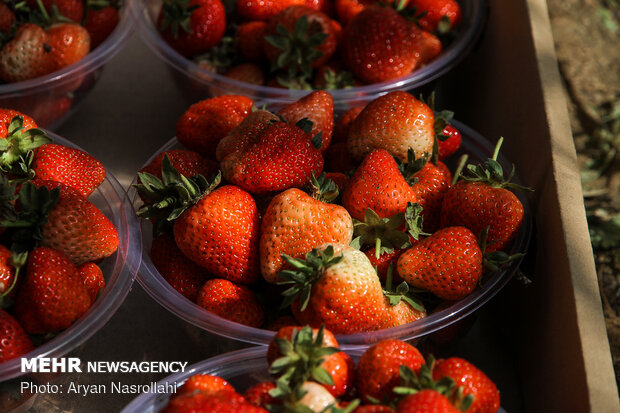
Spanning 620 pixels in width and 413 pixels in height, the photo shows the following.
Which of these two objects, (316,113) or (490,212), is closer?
(490,212)

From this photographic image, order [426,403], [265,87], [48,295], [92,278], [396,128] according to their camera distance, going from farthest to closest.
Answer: [265,87] → [396,128] → [92,278] → [48,295] → [426,403]

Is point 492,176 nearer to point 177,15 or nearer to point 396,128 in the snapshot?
point 396,128

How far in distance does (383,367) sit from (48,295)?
541 millimetres

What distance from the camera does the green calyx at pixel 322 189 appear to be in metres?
1.18

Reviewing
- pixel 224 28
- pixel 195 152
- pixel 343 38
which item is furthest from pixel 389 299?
pixel 224 28

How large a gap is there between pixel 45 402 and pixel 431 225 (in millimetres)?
785

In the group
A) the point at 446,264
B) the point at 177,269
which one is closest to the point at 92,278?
the point at 177,269

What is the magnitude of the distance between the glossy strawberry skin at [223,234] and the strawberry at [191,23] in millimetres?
653

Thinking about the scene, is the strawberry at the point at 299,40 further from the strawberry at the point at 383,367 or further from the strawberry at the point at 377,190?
the strawberry at the point at 383,367

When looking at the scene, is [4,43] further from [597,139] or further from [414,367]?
[597,139]

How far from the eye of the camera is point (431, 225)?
4.28ft

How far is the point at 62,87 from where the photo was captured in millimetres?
1616

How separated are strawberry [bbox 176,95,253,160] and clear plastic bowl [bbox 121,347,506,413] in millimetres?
478

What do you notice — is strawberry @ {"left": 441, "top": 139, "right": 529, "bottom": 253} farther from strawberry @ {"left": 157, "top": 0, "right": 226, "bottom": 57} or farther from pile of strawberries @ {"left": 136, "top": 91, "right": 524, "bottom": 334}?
strawberry @ {"left": 157, "top": 0, "right": 226, "bottom": 57}
